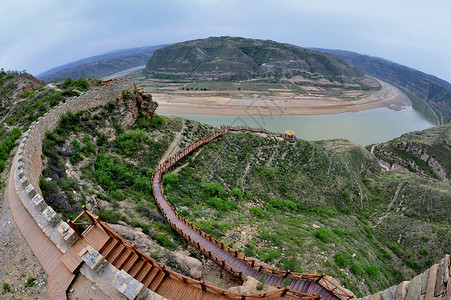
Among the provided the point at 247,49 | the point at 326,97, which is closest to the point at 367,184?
the point at 326,97

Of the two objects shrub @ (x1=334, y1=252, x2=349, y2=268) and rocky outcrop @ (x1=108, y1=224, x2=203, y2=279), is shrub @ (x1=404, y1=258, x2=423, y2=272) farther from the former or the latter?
rocky outcrop @ (x1=108, y1=224, x2=203, y2=279)

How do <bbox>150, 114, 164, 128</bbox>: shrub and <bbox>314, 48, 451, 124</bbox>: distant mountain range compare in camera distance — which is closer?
<bbox>150, 114, 164, 128</bbox>: shrub

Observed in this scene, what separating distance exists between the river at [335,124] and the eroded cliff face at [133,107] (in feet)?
122

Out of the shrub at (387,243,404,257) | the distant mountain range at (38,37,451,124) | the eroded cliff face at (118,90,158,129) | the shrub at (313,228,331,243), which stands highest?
the distant mountain range at (38,37,451,124)

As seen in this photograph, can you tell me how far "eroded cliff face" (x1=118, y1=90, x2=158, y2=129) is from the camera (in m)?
23.9

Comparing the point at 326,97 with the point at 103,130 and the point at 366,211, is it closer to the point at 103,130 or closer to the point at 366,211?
the point at 366,211

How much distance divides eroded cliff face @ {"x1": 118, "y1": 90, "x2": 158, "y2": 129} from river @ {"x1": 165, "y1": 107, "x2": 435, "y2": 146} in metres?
37.1

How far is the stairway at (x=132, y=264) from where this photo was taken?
23.3 ft

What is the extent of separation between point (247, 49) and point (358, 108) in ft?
312

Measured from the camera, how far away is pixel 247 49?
→ 153 meters

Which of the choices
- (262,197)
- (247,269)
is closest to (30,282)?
(247,269)

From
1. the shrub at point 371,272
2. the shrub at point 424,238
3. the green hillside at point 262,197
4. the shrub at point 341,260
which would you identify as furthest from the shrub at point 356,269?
the shrub at point 424,238

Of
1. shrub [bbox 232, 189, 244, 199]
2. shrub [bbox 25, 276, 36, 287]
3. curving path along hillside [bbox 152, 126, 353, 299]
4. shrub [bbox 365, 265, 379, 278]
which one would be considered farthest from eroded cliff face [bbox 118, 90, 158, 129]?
shrub [bbox 365, 265, 379, 278]

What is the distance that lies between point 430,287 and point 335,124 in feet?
241
